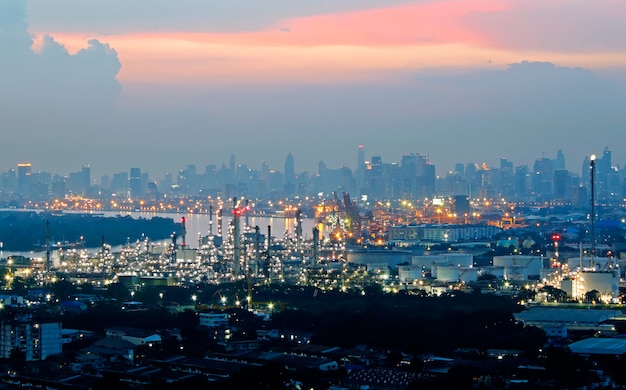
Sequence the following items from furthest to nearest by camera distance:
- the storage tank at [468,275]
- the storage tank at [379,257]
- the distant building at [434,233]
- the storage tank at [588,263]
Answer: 1. the distant building at [434,233]
2. the storage tank at [379,257]
3. the storage tank at [468,275]
4. the storage tank at [588,263]

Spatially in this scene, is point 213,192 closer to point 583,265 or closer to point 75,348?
point 583,265

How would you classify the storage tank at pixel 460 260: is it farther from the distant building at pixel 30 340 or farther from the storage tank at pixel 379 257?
the distant building at pixel 30 340

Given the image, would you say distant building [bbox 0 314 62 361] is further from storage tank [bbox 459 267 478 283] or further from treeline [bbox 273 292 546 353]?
storage tank [bbox 459 267 478 283]

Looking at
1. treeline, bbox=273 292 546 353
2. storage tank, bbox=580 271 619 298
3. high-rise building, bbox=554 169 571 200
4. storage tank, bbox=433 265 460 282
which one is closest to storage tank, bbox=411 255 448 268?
storage tank, bbox=433 265 460 282

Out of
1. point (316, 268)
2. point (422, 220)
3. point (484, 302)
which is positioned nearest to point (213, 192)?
point (422, 220)

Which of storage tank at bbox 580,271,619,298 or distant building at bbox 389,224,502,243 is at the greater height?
distant building at bbox 389,224,502,243

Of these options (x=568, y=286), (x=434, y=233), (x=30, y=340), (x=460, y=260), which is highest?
(x=434, y=233)

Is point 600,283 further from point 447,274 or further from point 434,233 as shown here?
point 434,233

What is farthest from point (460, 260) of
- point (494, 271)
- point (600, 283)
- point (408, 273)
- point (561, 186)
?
point (561, 186)

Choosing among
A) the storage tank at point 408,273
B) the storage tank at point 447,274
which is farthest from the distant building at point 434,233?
the storage tank at point 447,274
